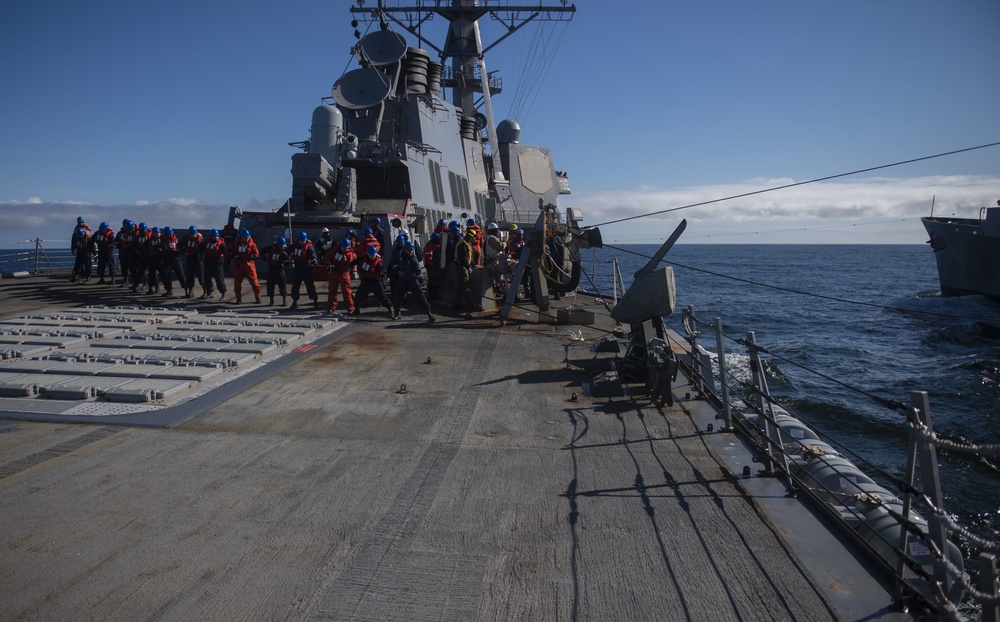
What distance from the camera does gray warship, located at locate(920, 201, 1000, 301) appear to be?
3033 cm

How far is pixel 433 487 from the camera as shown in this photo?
13.2 ft

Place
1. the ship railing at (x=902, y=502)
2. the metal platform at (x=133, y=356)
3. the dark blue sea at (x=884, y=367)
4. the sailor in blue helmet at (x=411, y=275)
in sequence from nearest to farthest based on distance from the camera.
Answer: the ship railing at (x=902, y=502) → the metal platform at (x=133, y=356) → the dark blue sea at (x=884, y=367) → the sailor in blue helmet at (x=411, y=275)

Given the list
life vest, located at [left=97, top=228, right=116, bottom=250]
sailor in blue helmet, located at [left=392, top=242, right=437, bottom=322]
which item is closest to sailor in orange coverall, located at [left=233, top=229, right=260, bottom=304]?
sailor in blue helmet, located at [left=392, top=242, right=437, bottom=322]

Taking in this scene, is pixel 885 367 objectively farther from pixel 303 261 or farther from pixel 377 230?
pixel 303 261

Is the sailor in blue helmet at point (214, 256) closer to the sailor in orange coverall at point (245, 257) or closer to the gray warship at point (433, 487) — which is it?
the sailor in orange coverall at point (245, 257)

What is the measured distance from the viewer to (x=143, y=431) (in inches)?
198

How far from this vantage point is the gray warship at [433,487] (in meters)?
2.82

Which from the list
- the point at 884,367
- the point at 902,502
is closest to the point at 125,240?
the point at 902,502

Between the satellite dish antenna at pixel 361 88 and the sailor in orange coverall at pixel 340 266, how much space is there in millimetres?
8676

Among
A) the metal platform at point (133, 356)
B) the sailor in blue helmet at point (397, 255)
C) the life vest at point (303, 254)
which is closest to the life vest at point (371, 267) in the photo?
the sailor in blue helmet at point (397, 255)

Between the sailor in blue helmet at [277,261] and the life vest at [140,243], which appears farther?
the life vest at [140,243]

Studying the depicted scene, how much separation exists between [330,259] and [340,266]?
25cm

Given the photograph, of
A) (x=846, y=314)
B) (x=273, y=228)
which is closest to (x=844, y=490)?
(x=273, y=228)

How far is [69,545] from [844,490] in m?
5.36
